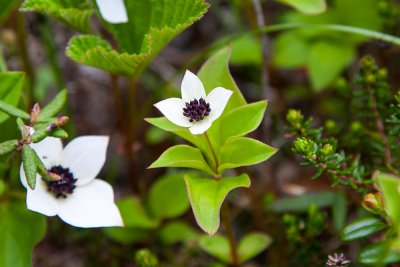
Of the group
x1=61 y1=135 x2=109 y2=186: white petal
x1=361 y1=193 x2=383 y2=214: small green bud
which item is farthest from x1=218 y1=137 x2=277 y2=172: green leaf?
x1=61 y1=135 x2=109 y2=186: white petal

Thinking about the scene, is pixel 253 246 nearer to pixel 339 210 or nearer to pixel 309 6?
pixel 339 210

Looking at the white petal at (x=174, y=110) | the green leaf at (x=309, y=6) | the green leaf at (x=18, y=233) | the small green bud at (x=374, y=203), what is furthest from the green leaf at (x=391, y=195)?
the green leaf at (x=18, y=233)

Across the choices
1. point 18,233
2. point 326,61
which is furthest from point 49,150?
point 326,61

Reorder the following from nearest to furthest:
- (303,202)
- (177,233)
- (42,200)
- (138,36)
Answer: (42,200)
(138,36)
(303,202)
(177,233)

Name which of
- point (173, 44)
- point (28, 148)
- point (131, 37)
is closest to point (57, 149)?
point (28, 148)

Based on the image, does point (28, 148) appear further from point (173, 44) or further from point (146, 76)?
point (173, 44)
